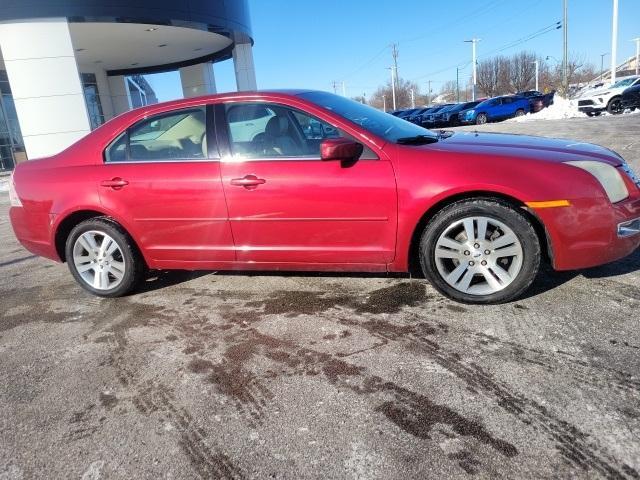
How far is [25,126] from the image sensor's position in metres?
11.8

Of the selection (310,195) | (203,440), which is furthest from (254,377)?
(310,195)

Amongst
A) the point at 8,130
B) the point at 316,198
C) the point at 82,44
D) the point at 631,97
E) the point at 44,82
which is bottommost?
the point at 316,198

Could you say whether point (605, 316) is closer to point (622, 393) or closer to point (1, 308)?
point (622, 393)

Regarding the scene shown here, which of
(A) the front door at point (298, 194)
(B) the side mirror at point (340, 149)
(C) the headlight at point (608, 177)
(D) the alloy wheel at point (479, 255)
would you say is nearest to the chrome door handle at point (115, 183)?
(A) the front door at point (298, 194)

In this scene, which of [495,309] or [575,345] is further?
[495,309]

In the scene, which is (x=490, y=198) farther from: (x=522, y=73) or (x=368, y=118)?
(x=522, y=73)

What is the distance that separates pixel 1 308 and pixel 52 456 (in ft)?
8.43

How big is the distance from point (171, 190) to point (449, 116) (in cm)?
2941

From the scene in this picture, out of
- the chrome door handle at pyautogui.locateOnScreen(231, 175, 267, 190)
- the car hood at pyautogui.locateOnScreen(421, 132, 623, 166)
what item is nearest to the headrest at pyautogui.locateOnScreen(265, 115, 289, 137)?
the chrome door handle at pyautogui.locateOnScreen(231, 175, 267, 190)

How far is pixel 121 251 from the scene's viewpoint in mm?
4004

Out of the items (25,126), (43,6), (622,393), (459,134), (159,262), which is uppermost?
(43,6)

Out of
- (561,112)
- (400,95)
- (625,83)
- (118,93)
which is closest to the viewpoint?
(625,83)

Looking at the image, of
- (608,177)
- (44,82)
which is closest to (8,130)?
(44,82)

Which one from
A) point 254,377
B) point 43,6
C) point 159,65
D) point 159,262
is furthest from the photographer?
point 159,65
